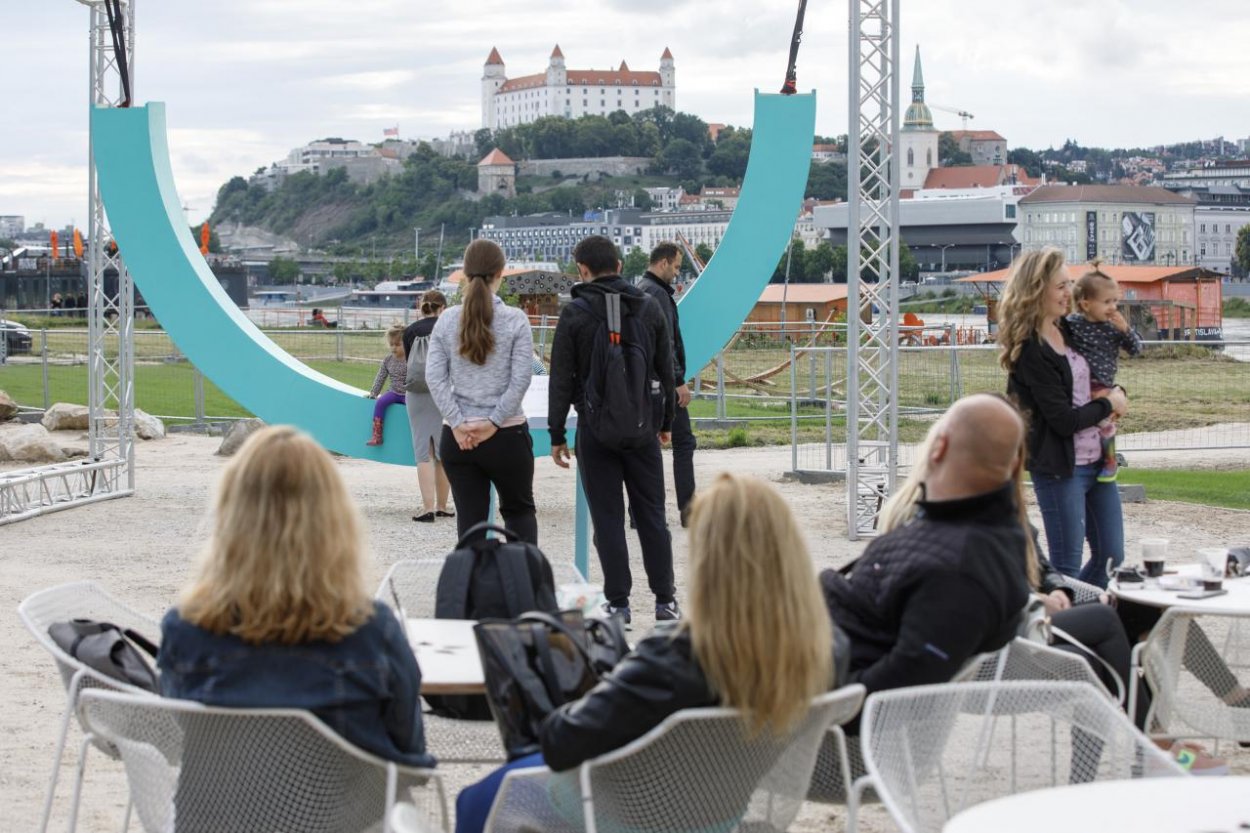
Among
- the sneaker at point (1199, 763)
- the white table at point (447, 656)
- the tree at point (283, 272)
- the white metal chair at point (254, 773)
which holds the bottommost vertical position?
the sneaker at point (1199, 763)

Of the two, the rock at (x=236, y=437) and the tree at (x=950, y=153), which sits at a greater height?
the tree at (x=950, y=153)

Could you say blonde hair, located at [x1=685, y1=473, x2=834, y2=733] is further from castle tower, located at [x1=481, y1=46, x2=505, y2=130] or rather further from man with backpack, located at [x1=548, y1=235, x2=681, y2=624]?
castle tower, located at [x1=481, y1=46, x2=505, y2=130]

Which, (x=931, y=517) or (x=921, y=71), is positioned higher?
(x=921, y=71)

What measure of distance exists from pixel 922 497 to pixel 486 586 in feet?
3.72

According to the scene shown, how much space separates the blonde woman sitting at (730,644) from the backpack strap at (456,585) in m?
1.17

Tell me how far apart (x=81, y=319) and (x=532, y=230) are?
81.8m

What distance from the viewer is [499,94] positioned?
188 metres

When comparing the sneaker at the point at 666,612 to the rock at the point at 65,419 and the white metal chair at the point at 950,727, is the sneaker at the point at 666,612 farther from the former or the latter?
the rock at the point at 65,419

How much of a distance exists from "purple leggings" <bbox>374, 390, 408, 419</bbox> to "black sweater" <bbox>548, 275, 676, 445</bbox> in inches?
136

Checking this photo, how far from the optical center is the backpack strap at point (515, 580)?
386 cm

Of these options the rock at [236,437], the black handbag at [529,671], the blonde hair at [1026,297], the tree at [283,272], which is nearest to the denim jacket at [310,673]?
the black handbag at [529,671]

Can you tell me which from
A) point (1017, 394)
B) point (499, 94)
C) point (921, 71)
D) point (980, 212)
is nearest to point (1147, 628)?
point (1017, 394)

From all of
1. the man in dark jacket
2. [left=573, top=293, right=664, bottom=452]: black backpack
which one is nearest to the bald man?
[left=573, top=293, right=664, bottom=452]: black backpack

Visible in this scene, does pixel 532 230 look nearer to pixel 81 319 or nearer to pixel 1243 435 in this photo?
pixel 81 319
